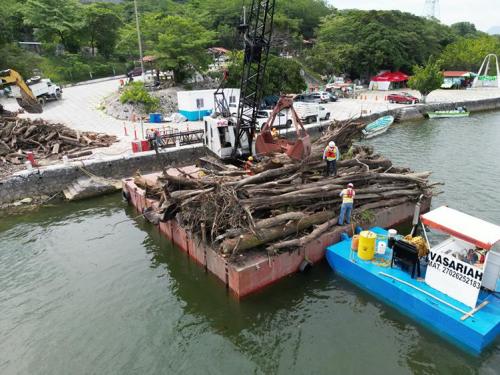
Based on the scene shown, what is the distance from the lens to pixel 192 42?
3447 centimetres

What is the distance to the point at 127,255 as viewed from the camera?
1310 cm

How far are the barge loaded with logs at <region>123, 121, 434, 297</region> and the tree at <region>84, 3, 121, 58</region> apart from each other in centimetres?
4508

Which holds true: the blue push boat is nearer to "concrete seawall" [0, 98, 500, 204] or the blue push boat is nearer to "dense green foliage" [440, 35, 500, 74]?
"concrete seawall" [0, 98, 500, 204]

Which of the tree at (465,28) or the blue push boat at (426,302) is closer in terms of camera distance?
the blue push boat at (426,302)

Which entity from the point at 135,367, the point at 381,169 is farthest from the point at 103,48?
the point at 135,367

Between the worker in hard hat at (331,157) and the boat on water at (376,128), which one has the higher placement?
the worker in hard hat at (331,157)

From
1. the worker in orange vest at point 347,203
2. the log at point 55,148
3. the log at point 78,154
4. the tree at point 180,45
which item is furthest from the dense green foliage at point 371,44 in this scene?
the worker in orange vest at point 347,203

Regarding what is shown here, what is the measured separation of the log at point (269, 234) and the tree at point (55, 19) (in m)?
48.3

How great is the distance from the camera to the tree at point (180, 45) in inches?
1330

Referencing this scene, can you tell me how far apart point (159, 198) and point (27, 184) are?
7991 mm

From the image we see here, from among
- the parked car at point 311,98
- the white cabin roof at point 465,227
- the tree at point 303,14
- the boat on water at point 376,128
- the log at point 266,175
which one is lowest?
the boat on water at point 376,128

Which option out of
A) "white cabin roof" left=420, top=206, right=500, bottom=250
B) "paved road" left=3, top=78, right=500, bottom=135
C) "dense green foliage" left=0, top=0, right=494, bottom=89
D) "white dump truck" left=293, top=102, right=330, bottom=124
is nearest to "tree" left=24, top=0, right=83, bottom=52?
"dense green foliage" left=0, top=0, right=494, bottom=89

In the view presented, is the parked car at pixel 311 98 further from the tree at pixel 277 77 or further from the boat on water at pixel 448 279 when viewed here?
the boat on water at pixel 448 279

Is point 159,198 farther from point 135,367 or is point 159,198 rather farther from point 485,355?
point 485,355
